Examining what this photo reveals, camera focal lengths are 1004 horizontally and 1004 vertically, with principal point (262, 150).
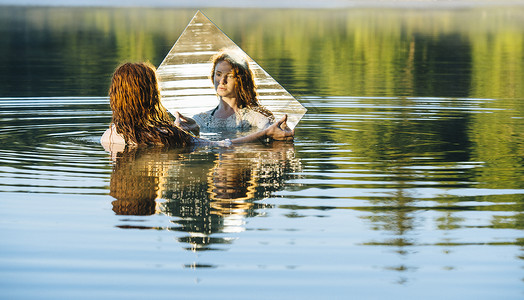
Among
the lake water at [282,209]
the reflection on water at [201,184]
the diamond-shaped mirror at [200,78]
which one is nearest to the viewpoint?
the lake water at [282,209]

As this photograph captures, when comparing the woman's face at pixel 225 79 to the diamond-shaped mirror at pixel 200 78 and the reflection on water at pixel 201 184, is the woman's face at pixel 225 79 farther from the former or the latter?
the reflection on water at pixel 201 184

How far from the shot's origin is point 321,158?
10484mm

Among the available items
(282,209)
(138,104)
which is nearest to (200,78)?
(138,104)

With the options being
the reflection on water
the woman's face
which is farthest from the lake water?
the woman's face

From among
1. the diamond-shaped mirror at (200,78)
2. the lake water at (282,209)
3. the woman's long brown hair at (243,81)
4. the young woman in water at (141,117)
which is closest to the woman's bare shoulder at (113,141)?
the young woman in water at (141,117)

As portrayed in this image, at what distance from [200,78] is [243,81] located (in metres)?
1.19

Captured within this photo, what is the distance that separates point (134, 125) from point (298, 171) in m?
2.16

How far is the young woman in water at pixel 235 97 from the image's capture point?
1209cm

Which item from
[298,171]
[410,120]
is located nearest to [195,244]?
[298,171]

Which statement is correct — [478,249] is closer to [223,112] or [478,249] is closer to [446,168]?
[446,168]

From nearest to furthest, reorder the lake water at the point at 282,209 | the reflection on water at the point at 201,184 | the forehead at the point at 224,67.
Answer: the lake water at the point at 282,209
the reflection on water at the point at 201,184
the forehead at the point at 224,67

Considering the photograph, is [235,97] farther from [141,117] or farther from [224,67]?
[141,117]

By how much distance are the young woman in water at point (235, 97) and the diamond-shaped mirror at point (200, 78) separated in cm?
17

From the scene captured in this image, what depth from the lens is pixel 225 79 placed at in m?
12.1
